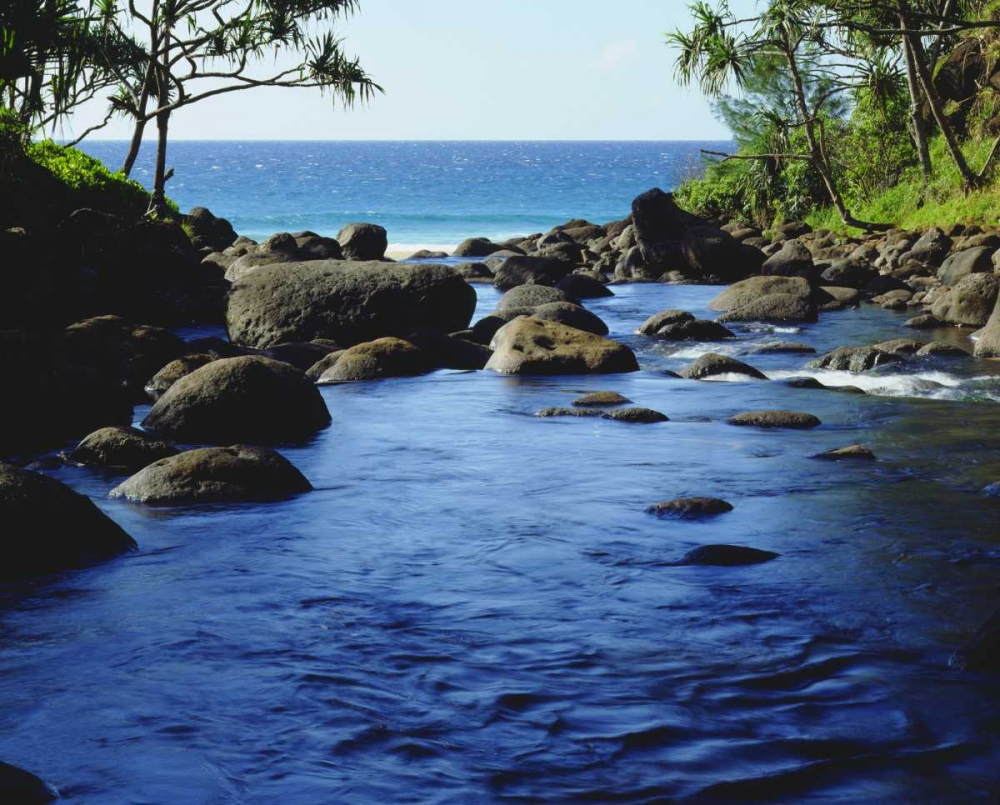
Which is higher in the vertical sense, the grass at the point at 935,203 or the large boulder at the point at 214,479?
the grass at the point at 935,203

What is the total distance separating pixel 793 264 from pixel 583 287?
393 centimetres

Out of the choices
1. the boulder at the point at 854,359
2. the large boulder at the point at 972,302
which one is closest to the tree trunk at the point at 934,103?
the large boulder at the point at 972,302

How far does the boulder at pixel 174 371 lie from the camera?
1330 centimetres

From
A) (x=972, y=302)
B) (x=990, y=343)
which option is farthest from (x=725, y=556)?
(x=972, y=302)

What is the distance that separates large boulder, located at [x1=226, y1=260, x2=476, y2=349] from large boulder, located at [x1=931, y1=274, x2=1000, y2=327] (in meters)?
6.96

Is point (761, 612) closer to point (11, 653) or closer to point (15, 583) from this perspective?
point (11, 653)

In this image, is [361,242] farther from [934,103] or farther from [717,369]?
[717,369]

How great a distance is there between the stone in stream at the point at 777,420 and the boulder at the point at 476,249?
79.2 ft

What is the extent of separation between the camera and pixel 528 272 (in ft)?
84.7

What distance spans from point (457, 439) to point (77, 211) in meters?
8.95

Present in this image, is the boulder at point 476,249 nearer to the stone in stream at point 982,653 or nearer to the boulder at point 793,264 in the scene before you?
the boulder at point 793,264

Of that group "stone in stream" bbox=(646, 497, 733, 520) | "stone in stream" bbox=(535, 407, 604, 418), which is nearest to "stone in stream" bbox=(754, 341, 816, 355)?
"stone in stream" bbox=(535, 407, 604, 418)

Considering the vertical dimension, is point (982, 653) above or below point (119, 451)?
below

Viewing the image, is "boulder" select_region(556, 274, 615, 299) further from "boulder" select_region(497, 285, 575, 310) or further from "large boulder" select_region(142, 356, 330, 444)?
"large boulder" select_region(142, 356, 330, 444)
